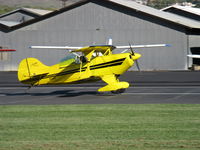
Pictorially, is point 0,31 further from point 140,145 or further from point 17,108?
point 140,145

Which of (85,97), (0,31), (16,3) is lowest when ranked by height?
(85,97)

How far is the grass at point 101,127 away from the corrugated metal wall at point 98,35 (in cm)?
2756

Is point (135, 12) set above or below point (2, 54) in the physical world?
above

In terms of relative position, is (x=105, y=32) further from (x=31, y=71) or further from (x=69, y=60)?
(x=31, y=71)

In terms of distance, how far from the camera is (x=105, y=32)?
44.9 m

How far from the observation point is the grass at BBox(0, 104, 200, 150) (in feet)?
A: 32.3

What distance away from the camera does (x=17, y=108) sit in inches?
650

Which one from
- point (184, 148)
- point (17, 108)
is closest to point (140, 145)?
point (184, 148)

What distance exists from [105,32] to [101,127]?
33346 mm

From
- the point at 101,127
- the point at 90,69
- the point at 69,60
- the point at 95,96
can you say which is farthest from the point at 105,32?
the point at 101,127

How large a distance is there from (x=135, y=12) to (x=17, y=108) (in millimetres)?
29054

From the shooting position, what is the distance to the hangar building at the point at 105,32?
143ft

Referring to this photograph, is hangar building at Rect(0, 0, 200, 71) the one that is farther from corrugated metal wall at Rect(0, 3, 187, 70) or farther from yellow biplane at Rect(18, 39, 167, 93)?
yellow biplane at Rect(18, 39, 167, 93)

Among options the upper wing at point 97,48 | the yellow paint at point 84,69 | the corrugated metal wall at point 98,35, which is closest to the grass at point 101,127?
the yellow paint at point 84,69
